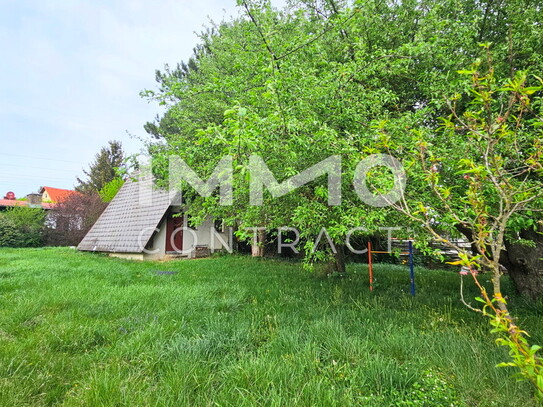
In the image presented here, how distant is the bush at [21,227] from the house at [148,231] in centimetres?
792

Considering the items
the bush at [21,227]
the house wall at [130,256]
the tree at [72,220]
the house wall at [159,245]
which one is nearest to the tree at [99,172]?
the bush at [21,227]

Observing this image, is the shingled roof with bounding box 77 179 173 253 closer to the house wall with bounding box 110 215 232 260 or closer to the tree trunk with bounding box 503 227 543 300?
the house wall with bounding box 110 215 232 260

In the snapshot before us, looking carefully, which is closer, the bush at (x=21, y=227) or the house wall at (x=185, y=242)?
the house wall at (x=185, y=242)

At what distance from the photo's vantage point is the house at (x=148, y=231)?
467 inches

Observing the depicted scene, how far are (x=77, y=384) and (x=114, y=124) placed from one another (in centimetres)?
2928

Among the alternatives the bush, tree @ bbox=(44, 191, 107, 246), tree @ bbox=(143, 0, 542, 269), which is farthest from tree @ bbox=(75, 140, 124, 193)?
tree @ bbox=(143, 0, 542, 269)

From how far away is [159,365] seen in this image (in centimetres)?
242

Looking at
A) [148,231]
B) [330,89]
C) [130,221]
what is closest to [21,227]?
[130,221]

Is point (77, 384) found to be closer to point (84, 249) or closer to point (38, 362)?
point (38, 362)

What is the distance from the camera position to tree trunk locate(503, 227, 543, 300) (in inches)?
187

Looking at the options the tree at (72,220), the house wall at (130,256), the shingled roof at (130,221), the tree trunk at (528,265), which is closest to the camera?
the tree trunk at (528,265)

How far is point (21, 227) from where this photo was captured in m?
18.0

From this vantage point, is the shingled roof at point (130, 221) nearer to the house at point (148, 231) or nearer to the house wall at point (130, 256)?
the house at point (148, 231)

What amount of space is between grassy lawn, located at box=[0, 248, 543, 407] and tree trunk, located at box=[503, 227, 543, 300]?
0.54 m
